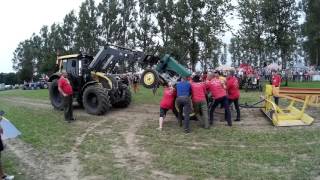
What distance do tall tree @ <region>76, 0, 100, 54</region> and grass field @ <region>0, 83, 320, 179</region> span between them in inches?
1542

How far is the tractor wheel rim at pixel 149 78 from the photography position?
51.3 feet

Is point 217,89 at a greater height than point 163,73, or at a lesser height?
lesser

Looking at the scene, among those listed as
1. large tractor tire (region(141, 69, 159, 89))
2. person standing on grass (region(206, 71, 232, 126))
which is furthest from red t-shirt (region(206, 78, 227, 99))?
large tractor tire (region(141, 69, 159, 89))

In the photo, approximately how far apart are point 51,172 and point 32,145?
2728mm

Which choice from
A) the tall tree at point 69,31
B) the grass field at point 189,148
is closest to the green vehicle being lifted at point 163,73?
the grass field at point 189,148

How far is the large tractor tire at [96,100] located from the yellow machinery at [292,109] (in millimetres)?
5767

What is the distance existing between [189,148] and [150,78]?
16.9 feet

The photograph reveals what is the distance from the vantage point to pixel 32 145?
1152cm

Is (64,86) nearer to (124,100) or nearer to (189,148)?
(124,100)

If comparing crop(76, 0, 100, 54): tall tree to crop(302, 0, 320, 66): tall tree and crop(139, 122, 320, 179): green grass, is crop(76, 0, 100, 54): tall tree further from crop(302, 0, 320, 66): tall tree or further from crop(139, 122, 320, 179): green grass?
crop(139, 122, 320, 179): green grass

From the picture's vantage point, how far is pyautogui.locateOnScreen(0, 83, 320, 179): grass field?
884cm

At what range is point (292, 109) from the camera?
50.6ft

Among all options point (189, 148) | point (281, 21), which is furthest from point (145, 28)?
point (189, 148)

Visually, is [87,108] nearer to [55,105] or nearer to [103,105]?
[103,105]
